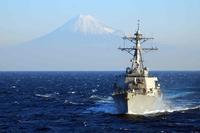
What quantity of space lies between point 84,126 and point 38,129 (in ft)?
23.2

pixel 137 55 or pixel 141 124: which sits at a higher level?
pixel 137 55

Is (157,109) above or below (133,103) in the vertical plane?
below

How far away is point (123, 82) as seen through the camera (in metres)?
94.7

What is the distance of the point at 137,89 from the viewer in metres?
91.5

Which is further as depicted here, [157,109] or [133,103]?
[157,109]

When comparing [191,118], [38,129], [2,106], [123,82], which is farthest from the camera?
[2,106]

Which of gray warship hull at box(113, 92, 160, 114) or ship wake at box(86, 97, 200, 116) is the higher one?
gray warship hull at box(113, 92, 160, 114)

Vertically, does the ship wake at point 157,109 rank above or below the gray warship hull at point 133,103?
below

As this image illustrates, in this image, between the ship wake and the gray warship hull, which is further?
the ship wake

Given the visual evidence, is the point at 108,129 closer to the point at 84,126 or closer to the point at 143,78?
the point at 84,126

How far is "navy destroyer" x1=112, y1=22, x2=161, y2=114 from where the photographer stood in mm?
87562

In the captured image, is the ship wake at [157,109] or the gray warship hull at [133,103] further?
the ship wake at [157,109]

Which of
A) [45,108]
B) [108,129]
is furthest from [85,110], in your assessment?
[108,129]

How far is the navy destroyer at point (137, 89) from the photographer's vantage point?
8756 centimetres
